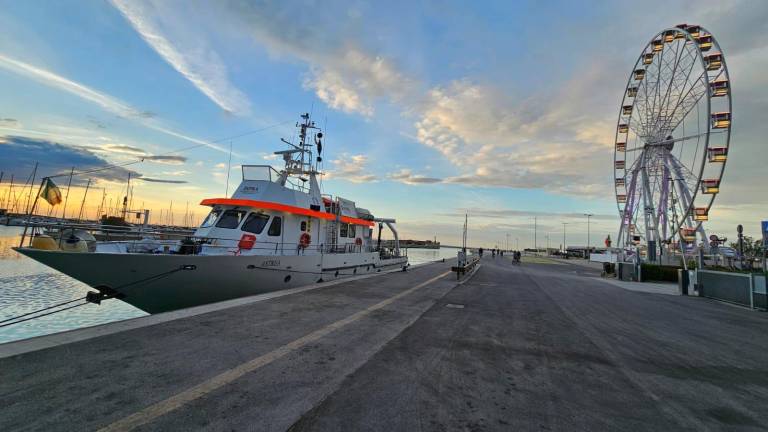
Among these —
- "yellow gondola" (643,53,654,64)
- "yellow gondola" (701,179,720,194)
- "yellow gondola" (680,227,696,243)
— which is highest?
"yellow gondola" (643,53,654,64)

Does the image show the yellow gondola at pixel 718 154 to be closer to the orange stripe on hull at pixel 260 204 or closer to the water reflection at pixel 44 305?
the orange stripe on hull at pixel 260 204

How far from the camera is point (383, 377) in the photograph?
4098 mm

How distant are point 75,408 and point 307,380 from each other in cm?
216

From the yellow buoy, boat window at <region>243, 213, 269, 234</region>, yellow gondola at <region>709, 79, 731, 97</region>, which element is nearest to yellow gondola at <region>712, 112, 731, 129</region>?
yellow gondola at <region>709, 79, 731, 97</region>

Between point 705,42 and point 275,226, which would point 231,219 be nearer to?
point 275,226

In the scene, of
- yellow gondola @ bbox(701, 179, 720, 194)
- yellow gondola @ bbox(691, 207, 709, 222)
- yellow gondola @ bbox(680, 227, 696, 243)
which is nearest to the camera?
yellow gondola @ bbox(701, 179, 720, 194)

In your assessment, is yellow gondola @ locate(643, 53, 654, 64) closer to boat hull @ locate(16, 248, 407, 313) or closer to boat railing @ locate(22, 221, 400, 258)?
boat railing @ locate(22, 221, 400, 258)

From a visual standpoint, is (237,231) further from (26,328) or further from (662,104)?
(662,104)

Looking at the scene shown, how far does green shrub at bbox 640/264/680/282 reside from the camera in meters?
20.2

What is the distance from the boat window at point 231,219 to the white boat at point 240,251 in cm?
3

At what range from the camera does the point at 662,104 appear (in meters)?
30.0

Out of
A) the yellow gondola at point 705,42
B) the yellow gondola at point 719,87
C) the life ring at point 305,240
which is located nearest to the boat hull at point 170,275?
the life ring at point 305,240

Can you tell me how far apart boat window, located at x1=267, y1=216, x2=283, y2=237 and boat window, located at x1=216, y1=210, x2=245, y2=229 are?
1.08 m

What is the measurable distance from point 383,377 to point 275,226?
9593 mm
